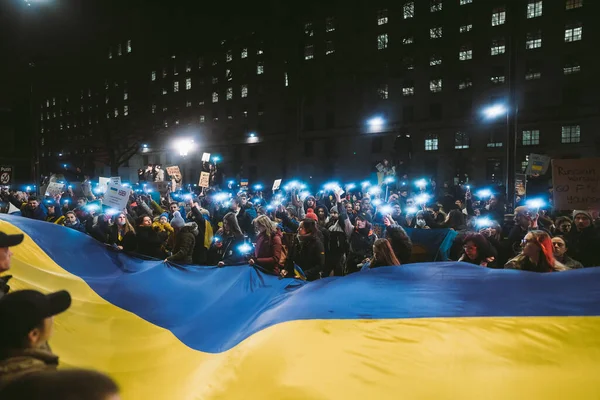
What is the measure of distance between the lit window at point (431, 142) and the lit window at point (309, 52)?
20.3m

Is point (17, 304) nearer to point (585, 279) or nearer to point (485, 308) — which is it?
point (485, 308)

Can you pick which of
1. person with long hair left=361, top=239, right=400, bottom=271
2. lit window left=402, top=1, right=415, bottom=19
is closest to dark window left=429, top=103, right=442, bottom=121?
lit window left=402, top=1, right=415, bottom=19

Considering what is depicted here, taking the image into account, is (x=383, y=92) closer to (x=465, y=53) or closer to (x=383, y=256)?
(x=465, y=53)

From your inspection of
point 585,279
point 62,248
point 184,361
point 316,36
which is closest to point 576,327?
point 585,279

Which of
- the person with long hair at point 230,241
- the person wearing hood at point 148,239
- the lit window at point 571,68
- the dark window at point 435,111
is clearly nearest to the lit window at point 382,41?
the dark window at point 435,111

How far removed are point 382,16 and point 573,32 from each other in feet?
68.9

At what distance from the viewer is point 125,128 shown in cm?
4794

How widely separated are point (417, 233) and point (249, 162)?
61.4 m

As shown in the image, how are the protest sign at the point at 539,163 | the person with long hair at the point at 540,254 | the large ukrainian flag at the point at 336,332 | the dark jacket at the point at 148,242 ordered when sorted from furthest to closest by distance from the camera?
1. the protest sign at the point at 539,163
2. the dark jacket at the point at 148,242
3. the person with long hair at the point at 540,254
4. the large ukrainian flag at the point at 336,332

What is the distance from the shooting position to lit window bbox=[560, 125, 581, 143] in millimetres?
44844

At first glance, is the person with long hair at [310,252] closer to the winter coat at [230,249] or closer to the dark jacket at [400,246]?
the winter coat at [230,249]

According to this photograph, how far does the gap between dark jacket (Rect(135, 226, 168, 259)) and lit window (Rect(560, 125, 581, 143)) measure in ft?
154

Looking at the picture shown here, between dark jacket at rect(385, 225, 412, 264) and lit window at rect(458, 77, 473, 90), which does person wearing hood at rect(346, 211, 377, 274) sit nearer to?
dark jacket at rect(385, 225, 412, 264)

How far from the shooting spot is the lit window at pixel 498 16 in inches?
1900
